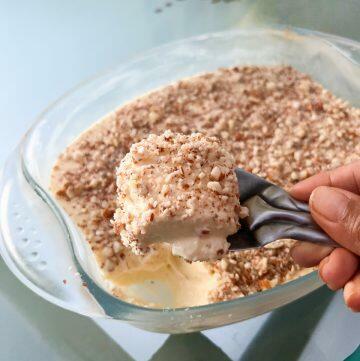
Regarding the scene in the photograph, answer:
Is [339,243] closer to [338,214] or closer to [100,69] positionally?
[338,214]

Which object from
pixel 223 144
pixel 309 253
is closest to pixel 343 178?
pixel 309 253

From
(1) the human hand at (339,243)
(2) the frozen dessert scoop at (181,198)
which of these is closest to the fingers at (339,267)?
(1) the human hand at (339,243)

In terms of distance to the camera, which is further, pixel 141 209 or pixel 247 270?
pixel 247 270

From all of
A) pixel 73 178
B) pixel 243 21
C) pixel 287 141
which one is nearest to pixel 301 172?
pixel 287 141

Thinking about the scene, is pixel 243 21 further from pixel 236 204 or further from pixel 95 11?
pixel 236 204

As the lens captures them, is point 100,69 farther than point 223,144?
Yes

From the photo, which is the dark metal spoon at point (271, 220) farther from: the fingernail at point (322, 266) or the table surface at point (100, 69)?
the table surface at point (100, 69)
